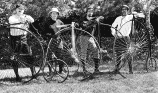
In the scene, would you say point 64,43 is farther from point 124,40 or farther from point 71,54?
point 124,40

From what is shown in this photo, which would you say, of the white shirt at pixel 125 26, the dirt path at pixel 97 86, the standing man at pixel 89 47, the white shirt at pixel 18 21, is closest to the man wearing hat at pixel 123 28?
the white shirt at pixel 125 26

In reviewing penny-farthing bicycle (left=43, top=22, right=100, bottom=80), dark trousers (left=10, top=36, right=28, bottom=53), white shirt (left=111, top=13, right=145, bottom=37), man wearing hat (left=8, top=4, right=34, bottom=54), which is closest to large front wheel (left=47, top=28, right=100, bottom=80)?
penny-farthing bicycle (left=43, top=22, right=100, bottom=80)

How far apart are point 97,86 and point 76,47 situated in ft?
3.98

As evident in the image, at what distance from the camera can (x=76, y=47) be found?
758 cm

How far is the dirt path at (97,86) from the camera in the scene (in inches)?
255

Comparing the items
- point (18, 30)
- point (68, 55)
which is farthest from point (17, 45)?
point (68, 55)

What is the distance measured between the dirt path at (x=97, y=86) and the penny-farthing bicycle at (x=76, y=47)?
41 cm

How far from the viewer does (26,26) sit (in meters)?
7.58

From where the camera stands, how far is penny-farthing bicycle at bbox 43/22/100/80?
24.5 feet

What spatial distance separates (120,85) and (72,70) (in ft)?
6.59

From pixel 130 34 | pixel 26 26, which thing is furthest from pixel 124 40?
pixel 26 26

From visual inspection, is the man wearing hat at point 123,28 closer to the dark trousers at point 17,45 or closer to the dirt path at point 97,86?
the dirt path at point 97,86

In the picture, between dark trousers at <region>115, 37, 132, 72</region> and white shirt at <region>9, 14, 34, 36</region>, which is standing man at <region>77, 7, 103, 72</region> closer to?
dark trousers at <region>115, 37, 132, 72</region>

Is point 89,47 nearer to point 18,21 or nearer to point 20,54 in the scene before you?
point 20,54
